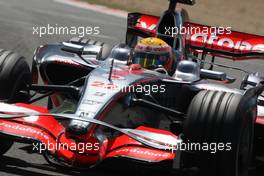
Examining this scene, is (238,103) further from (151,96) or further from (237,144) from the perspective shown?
(151,96)

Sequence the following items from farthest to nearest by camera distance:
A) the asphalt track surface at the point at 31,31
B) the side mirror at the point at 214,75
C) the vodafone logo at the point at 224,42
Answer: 1. the vodafone logo at the point at 224,42
2. the side mirror at the point at 214,75
3. the asphalt track surface at the point at 31,31

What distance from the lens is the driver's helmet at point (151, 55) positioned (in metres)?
8.63

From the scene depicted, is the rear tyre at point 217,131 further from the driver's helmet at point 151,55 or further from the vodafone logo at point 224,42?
the vodafone logo at point 224,42

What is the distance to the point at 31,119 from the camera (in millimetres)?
6957

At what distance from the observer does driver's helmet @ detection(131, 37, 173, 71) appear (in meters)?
8.63

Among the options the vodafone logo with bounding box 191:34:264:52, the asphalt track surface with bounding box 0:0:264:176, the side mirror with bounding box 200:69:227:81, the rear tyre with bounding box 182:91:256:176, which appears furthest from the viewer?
the vodafone logo with bounding box 191:34:264:52

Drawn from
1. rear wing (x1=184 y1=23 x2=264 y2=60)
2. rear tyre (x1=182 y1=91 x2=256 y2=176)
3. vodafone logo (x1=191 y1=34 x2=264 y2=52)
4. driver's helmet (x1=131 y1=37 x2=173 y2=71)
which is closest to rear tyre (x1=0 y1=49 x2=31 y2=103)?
driver's helmet (x1=131 y1=37 x2=173 y2=71)

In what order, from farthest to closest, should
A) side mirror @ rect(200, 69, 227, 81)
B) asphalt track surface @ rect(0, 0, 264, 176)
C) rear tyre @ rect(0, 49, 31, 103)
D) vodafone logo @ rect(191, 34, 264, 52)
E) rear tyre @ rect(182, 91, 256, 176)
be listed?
vodafone logo @ rect(191, 34, 264, 52), side mirror @ rect(200, 69, 227, 81), rear tyre @ rect(0, 49, 31, 103), asphalt track surface @ rect(0, 0, 264, 176), rear tyre @ rect(182, 91, 256, 176)

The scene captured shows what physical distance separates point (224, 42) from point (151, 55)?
304 centimetres

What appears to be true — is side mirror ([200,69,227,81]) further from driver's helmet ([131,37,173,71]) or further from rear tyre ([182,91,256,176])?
rear tyre ([182,91,256,176])

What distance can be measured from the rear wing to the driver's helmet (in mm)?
2457

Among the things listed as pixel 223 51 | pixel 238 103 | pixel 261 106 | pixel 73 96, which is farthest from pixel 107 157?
pixel 223 51

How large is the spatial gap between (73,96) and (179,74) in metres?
1.31

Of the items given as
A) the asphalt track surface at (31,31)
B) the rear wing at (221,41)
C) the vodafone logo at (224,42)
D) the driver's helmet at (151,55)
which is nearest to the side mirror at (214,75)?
the driver's helmet at (151,55)
